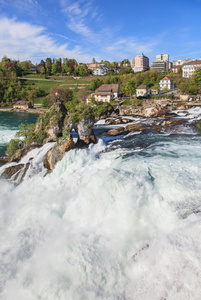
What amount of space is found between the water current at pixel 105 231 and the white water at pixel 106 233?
0.13ft

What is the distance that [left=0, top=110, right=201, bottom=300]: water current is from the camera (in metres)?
7.91

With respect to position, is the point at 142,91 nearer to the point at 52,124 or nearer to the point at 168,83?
the point at 168,83

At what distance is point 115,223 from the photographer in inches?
428

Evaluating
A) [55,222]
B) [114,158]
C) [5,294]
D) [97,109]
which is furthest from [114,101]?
[5,294]

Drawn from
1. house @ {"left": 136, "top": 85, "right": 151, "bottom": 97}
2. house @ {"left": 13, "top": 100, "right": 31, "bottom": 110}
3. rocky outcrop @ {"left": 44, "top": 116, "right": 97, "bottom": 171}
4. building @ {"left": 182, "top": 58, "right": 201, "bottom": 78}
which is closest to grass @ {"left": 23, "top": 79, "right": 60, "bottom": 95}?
house @ {"left": 13, "top": 100, "right": 31, "bottom": 110}

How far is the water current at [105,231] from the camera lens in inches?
312

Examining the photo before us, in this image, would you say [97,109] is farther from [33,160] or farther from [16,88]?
[16,88]

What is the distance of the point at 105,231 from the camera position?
10.6 metres

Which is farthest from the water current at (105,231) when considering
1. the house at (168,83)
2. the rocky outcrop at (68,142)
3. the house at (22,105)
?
the house at (168,83)

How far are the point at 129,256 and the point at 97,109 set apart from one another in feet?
148

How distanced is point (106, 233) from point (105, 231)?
0.15 meters

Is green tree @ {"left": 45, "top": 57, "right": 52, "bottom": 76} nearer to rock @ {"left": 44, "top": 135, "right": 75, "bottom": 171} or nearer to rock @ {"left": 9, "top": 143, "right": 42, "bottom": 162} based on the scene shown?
rock @ {"left": 9, "top": 143, "right": 42, "bottom": 162}

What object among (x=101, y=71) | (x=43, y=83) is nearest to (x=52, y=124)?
(x=43, y=83)

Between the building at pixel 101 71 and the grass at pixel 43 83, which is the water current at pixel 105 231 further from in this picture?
the building at pixel 101 71
